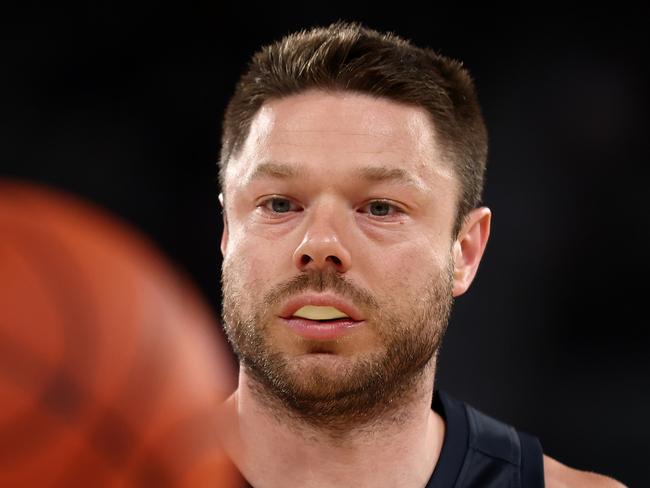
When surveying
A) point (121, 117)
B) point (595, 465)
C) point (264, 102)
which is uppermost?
point (121, 117)

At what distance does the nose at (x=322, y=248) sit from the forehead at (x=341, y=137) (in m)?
0.11

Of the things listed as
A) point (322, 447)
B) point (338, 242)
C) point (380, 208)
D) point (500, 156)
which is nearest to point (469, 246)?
point (380, 208)

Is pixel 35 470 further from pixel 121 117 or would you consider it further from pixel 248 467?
pixel 121 117

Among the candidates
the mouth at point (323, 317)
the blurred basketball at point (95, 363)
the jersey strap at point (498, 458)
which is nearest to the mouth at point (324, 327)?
the mouth at point (323, 317)

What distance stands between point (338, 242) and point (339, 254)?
3 centimetres

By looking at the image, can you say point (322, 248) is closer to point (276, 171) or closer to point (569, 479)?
point (276, 171)

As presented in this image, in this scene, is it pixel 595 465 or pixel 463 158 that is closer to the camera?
pixel 463 158

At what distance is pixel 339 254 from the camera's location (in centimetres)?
159

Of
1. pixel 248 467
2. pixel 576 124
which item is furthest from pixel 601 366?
pixel 248 467

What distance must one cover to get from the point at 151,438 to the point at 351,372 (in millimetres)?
377

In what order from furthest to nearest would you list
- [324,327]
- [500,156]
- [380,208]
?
[500,156], [380,208], [324,327]

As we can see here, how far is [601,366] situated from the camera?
3279 mm

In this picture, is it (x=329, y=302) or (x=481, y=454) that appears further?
(x=481, y=454)

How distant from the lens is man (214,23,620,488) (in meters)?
1.60
